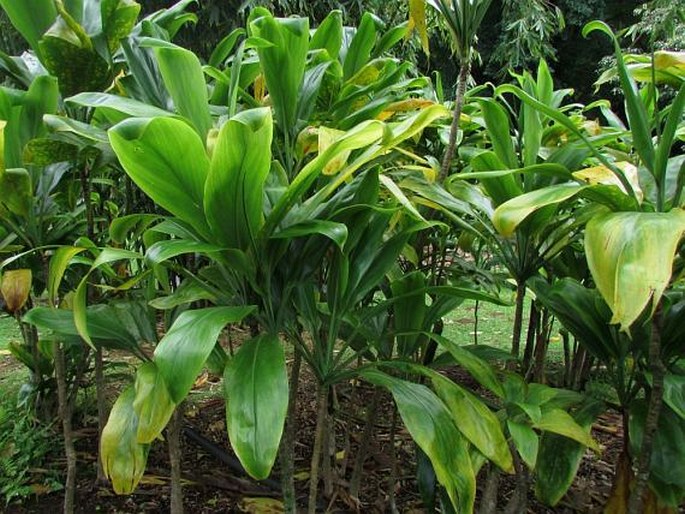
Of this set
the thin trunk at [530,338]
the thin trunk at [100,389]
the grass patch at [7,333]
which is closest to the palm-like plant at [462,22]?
the thin trunk at [530,338]

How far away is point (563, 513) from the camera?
1684 mm

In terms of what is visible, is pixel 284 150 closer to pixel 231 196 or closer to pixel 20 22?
pixel 231 196

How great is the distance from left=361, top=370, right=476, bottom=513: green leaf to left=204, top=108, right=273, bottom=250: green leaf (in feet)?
1.37

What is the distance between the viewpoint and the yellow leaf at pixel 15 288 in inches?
45.5

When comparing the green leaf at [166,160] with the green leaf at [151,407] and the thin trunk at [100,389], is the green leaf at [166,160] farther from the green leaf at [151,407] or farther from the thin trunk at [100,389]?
the thin trunk at [100,389]

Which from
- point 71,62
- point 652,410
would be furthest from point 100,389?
point 652,410

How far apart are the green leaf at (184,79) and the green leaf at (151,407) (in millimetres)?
463

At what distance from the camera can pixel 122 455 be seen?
1.06 meters

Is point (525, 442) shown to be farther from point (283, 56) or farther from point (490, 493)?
point (283, 56)

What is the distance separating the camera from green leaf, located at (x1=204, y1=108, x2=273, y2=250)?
0.85m

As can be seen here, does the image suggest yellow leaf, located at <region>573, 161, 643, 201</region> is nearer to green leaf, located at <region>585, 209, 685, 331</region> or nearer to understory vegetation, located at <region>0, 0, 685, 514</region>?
understory vegetation, located at <region>0, 0, 685, 514</region>

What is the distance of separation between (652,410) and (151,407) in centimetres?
92

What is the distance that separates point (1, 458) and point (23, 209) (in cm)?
100

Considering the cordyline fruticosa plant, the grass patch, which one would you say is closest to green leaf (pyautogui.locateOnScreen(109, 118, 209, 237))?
the cordyline fruticosa plant
